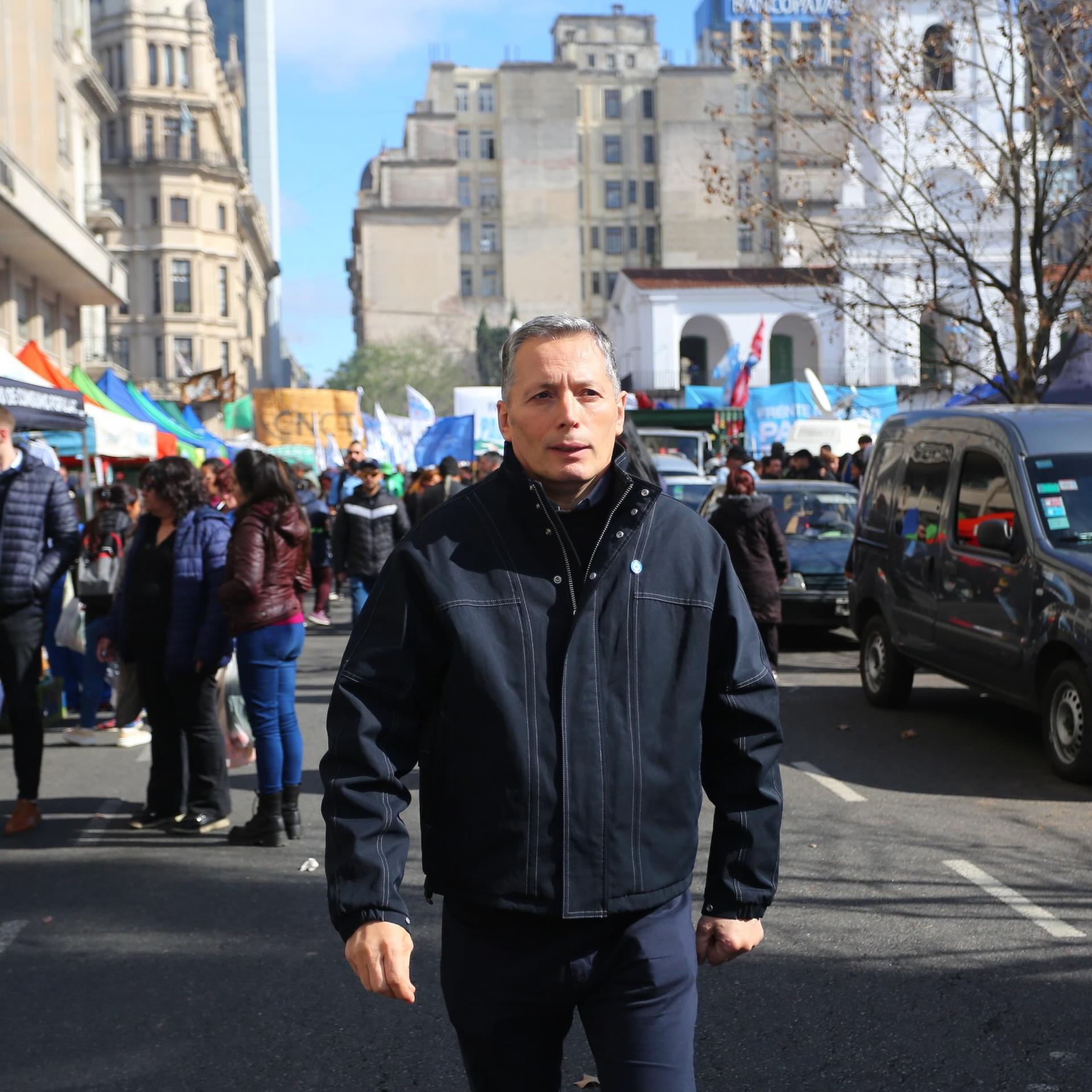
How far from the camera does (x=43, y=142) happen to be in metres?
41.5

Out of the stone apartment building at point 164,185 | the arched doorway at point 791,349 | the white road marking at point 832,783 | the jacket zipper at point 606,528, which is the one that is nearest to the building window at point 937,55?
the white road marking at point 832,783

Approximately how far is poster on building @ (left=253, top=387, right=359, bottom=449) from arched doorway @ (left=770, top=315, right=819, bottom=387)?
136ft

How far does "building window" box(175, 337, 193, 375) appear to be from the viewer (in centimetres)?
8694

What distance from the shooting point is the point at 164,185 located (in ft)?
290

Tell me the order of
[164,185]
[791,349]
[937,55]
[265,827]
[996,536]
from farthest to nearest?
[164,185], [791,349], [937,55], [996,536], [265,827]

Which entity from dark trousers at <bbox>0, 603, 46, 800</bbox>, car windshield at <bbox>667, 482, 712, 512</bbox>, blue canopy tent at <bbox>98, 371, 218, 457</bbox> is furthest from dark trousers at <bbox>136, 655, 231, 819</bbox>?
blue canopy tent at <bbox>98, 371, 218, 457</bbox>

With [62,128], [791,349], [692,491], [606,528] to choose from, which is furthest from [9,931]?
[791,349]

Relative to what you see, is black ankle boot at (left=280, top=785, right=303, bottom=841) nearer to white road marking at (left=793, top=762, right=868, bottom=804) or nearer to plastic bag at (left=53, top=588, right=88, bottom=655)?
white road marking at (left=793, top=762, right=868, bottom=804)

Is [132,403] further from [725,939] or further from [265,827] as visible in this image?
[725,939]

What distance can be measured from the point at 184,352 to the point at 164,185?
31.8 ft

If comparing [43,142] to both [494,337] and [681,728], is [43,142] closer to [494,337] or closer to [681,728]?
[681,728]

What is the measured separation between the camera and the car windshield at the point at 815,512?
639 inches

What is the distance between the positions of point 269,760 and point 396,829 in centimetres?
474

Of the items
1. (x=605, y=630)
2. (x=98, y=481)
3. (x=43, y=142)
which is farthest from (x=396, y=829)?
(x=43, y=142)
